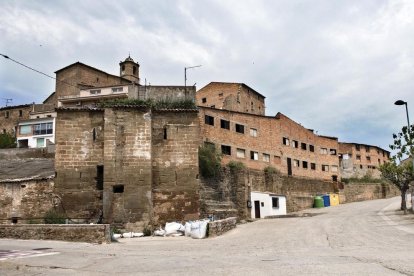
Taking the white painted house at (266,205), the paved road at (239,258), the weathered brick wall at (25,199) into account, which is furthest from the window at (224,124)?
the paved road at (239,258)

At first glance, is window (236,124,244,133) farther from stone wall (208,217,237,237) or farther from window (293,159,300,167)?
stone wall (208,217,237,237)

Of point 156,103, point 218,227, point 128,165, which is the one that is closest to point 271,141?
point 156,103

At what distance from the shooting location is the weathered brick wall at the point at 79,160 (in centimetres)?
2219

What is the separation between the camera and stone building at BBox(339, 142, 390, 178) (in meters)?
70.4

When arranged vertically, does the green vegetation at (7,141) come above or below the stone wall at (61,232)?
above

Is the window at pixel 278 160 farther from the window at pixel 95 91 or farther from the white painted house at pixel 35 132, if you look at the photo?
the white painted house at pixel 35 132

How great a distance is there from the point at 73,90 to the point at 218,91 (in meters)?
19.6

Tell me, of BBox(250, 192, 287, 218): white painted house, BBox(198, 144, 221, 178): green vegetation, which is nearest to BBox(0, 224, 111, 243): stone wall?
BBox(198, 144, 221, 178): green vegetation

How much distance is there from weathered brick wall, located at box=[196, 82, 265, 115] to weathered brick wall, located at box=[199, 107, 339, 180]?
22.9 feet

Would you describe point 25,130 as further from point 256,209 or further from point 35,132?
point 256,209

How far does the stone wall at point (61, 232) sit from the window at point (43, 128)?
3475 centimetres

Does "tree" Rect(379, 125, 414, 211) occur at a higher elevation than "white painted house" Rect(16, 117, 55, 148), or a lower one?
lower

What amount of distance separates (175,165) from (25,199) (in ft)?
26.5

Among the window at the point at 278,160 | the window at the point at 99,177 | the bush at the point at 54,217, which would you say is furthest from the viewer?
the window at the point at 278,160
